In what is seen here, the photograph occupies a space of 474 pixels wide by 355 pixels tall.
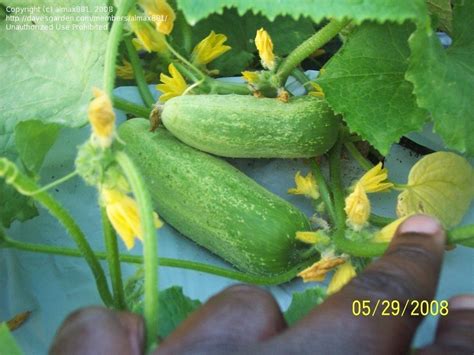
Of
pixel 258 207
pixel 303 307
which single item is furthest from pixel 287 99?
pixel 303 307

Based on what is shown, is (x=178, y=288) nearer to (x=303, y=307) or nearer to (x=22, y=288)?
(x=303, y=307)

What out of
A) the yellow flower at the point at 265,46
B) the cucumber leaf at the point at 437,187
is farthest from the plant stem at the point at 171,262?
the yellow flower at the point at 265,46

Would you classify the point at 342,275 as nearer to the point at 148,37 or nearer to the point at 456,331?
the point at 456,331

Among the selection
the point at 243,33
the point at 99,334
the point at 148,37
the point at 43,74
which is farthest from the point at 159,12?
the point at 99,334

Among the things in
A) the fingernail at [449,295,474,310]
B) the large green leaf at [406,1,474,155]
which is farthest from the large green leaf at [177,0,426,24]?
the fingernail at [449,295,474,310]

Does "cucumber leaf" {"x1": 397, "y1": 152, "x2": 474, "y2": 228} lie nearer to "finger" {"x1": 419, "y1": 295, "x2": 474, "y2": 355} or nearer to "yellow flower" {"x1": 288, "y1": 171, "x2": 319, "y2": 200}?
"yellow flower" {"x1": 288, "y1": 171, "x2": 319, "y2": 200}

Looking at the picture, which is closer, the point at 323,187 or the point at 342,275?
the point at 342,275
